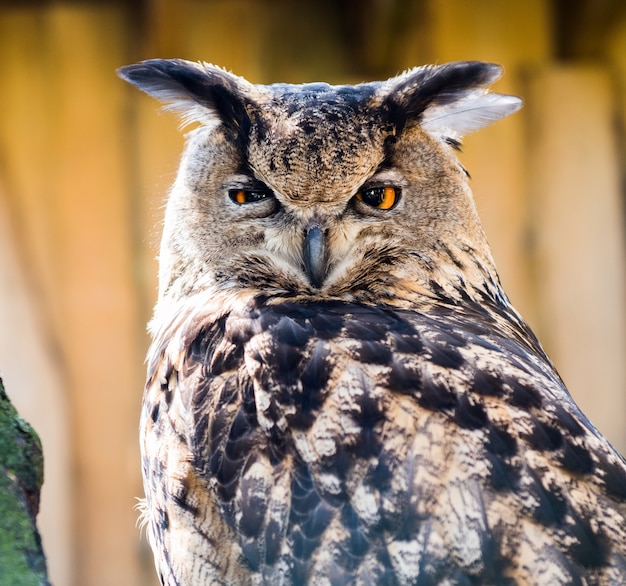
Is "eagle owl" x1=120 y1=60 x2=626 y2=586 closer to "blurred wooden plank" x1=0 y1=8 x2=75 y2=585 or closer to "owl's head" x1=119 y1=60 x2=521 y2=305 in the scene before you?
"owl's head" x1=119 y1=60 x2=521 y2=305

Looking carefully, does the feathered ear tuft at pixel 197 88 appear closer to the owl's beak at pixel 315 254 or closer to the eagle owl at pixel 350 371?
the eagle owl at pixel 350 371

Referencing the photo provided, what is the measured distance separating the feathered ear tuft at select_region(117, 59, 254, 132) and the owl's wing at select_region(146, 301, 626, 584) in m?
0.46

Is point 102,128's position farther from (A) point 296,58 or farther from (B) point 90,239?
(A) point 296,58

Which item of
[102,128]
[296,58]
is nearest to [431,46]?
[296,58]

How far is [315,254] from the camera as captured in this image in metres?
1.70

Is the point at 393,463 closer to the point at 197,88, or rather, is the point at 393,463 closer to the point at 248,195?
the point at 248,195

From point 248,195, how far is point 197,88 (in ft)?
0.69

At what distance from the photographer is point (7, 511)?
119 centimetres

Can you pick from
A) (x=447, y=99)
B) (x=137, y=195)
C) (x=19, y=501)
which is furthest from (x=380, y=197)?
(x=137, y=195)

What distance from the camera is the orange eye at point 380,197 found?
175cm

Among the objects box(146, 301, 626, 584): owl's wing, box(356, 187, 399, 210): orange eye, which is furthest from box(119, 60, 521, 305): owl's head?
box(146, 301, 626, 584): owl's wing

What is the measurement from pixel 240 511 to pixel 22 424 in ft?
1.02

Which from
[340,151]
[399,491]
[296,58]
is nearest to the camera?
[399,491]

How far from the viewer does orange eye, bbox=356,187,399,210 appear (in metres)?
1.75
